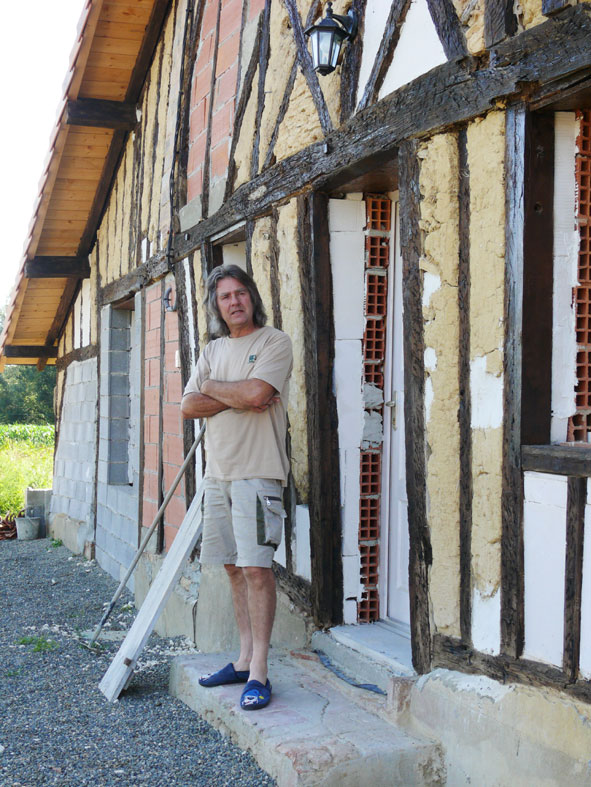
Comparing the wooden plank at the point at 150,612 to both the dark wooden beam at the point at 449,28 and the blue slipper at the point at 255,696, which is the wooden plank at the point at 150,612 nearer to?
the blue slipper at the point at 255,696

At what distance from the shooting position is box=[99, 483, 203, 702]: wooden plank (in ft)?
14.1

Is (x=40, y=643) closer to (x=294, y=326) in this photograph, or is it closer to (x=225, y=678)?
(x=225, y=678)

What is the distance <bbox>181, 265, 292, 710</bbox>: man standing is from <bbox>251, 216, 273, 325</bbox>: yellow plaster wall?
794 millimetres

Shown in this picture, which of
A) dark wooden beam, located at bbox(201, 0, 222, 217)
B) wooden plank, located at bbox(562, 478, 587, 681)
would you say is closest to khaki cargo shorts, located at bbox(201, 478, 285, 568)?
wooden plank, located at bbox(562, 478, 587, 681)

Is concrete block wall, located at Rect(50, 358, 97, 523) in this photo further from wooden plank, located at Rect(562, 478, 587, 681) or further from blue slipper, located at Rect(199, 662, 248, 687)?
wooden plank, located at Rect(562, 478, 587, 681)

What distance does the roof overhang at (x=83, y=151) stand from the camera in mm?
7102

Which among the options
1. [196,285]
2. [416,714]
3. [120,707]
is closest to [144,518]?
[196,285]

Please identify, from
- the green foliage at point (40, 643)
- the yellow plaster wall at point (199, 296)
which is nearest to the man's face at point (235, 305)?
the yellow plaster wall at point (199, 296)

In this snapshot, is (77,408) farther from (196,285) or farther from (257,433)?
(257,433)

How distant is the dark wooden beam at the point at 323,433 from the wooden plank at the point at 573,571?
5.17 ft

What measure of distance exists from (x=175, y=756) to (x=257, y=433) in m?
1.42

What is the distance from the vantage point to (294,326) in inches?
172

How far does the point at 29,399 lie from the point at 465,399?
34.2 meters

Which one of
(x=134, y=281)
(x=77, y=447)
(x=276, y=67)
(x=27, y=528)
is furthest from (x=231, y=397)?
(x=27, y=528)
